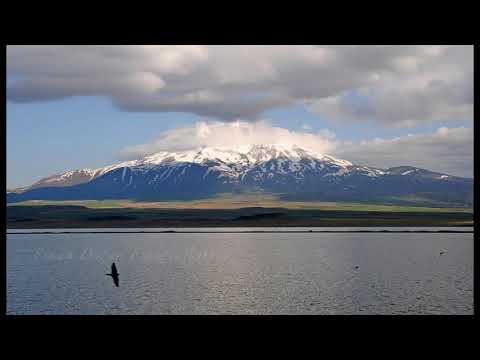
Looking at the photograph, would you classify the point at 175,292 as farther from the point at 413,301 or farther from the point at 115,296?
the point at 413,301

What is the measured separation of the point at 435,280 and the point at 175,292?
795 inches

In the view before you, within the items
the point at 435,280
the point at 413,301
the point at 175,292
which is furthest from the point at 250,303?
the point at 435,280
